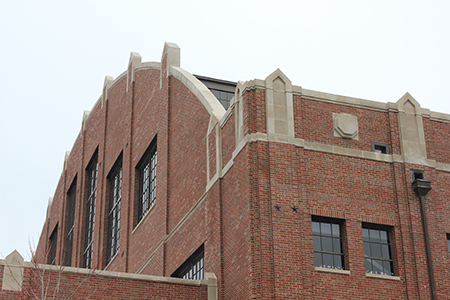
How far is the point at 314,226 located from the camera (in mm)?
22594

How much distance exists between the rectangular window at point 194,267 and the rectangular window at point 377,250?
5813 millimetres

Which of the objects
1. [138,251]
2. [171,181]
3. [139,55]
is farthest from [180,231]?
[139,55]

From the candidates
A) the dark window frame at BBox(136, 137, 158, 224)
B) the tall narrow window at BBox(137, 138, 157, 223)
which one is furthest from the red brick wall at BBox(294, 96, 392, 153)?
the tall narrow window at BBox(137, 138, 157, 223)

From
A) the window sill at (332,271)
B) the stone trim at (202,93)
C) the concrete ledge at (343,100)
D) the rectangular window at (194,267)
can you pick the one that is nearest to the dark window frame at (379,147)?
the concrete ledge at (343,100)

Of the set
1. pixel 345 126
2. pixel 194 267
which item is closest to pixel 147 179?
pixel 194 267

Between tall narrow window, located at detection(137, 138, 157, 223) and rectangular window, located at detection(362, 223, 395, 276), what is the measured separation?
1177 centimetres

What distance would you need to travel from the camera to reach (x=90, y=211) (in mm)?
42656

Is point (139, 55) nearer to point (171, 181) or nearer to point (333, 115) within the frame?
point (171, 181)

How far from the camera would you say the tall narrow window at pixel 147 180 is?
108 feet

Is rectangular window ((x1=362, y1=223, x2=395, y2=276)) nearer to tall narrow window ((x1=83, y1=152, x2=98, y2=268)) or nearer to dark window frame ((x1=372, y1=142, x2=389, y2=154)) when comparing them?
dark window frame ((x1=372, y1=142, x2=389, y2=154))

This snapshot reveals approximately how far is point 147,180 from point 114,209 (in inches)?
191

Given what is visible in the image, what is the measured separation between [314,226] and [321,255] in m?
0.89

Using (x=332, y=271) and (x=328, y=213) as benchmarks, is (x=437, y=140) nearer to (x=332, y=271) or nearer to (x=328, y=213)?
(x=328, y=213)

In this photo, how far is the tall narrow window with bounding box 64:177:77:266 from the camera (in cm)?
4541
